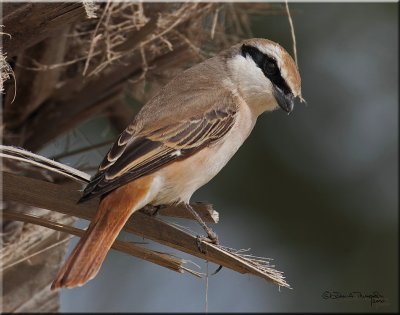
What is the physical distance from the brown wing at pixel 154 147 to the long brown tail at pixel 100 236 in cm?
4

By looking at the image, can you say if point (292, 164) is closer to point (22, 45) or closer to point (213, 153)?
point (213, 153)

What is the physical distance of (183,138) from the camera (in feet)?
9.16

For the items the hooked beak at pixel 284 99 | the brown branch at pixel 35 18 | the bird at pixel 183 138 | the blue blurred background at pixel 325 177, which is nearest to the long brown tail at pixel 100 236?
the bird at pixel 183 138

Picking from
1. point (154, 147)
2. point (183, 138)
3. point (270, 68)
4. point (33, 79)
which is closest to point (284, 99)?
point (270, 68)

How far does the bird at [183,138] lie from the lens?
2.37 metres

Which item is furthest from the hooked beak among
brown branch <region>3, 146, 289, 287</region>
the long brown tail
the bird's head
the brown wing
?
brown branch <region>3, 146, 289, 287</region>

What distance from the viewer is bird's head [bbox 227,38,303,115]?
305cm

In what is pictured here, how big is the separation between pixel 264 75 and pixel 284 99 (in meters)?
0.14

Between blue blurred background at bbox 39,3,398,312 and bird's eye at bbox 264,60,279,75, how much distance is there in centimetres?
185

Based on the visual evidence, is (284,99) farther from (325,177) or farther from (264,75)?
(325,177)

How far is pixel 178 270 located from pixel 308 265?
2814mm

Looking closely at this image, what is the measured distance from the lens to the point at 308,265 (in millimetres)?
5082

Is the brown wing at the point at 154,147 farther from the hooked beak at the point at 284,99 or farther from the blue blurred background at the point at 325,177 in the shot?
the blue blurred background at the point at 325,177

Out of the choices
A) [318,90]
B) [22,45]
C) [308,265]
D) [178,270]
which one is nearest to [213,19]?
[22,45]
